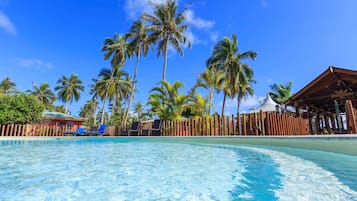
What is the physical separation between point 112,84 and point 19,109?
1259 centimetres

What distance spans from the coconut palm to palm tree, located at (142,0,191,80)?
598 inches

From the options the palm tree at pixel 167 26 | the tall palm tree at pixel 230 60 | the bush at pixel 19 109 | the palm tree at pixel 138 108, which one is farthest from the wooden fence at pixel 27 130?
the palm tree at pixel 138 108

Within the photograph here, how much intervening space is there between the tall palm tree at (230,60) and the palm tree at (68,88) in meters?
26.5

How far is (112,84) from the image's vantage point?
27.2 metres

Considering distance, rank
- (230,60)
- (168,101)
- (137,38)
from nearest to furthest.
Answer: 1. (168,101)
2. (230,60)
3. (137,38)

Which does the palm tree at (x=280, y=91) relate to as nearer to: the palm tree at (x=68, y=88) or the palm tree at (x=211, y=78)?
the palm tree at (x=211, y=78)

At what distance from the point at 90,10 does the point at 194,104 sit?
11.8 meters

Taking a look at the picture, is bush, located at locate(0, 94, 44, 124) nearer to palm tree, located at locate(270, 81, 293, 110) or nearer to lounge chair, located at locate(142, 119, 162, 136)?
lounge chair, located at locate(142, 119, 162, 136)

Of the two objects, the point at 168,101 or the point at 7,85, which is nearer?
the point at 168,101

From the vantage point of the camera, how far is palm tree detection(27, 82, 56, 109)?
36.2m

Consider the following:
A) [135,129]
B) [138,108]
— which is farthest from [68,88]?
[135,129]

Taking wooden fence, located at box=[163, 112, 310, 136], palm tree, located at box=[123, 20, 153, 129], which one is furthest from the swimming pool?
palm tree, located at box=[123, 20, 153, 129]

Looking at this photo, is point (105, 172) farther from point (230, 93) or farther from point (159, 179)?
point (230, 93)

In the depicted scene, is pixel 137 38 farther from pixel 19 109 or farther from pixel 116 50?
pixel 19 109
